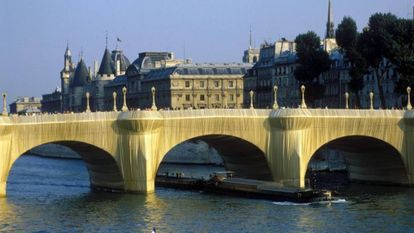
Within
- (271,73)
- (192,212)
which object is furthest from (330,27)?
(192,212)

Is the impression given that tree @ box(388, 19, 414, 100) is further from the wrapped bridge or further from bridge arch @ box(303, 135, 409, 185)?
the wrapped bridge

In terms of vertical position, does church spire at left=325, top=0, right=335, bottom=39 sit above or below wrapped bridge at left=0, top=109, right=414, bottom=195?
above

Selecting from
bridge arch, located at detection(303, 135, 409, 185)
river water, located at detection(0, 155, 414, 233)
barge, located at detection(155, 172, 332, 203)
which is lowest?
river water, located at detection(0, 155, 414, 233)

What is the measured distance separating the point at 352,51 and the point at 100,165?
42623 millimetres

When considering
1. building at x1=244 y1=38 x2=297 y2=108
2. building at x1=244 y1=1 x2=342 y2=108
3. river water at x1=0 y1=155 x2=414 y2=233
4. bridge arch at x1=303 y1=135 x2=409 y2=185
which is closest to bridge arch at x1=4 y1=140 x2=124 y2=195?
river water at x1=0 y1=155 x2=414 y2=233

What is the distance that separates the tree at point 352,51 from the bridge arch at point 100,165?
41600 millimetres

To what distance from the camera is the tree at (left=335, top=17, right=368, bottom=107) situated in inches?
4841

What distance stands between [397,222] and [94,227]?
A: 2358cm

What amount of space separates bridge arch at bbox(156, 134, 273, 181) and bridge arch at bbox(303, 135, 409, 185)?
5596 millimetres

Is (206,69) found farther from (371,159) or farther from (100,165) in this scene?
(100,165)

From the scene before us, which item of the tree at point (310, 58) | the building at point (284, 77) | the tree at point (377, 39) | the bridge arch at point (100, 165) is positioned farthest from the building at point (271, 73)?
the bridge arch at point (100, 165)

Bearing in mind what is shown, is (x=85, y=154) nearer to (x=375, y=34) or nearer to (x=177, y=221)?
(x=177, y=221)

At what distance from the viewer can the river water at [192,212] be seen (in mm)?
71562

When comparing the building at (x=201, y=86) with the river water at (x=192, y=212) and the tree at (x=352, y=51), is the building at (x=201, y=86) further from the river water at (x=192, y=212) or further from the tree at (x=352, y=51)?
the river water at (x=192, y=212)
